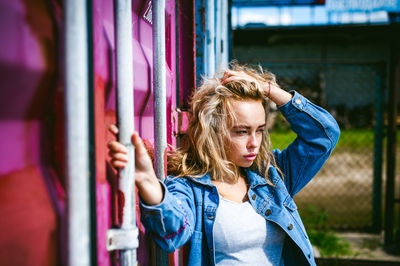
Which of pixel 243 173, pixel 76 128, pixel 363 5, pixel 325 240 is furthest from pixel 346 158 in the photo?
pixel 76 128

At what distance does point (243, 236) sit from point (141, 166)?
664mm

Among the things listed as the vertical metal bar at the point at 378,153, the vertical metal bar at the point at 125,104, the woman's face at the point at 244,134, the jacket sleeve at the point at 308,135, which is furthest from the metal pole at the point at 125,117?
the vertical metal bar at the point at 378,153

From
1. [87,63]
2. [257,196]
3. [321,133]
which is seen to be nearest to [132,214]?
[87,63]

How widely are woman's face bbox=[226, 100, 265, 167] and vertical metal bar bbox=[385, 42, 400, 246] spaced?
2975 mm

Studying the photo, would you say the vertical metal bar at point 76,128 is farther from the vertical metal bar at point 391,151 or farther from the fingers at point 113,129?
the vertical metal bar at point 391,151

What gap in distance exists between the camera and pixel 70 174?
59 centimetres

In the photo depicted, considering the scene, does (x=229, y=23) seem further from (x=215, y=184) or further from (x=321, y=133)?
(x=215, y=184)

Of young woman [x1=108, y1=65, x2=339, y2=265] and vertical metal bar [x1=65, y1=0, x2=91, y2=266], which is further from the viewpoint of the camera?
young woman [x1=108, y1=65, x2=339, y2=265]

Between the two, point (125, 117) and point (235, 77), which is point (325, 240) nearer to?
point (235, 77)

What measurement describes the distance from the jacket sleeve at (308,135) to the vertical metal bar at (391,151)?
261cm

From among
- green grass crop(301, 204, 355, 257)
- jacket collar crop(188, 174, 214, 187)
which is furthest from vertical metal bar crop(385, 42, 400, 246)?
jacket collar crop(188, 174, 214, 187)

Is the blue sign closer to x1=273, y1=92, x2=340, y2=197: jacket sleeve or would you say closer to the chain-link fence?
the chain-link fence

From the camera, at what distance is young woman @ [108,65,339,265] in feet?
4.52

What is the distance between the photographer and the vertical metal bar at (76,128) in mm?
576
